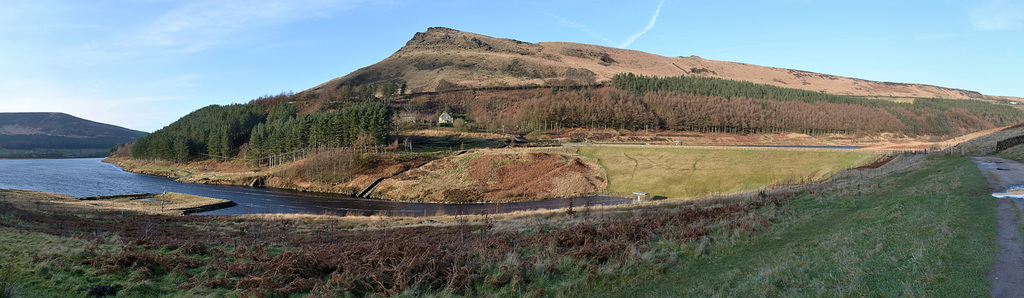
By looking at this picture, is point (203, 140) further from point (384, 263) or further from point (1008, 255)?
point (1008, 255)

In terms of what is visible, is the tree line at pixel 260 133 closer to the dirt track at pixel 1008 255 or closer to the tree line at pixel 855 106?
the dirt track at pixel 1008 255

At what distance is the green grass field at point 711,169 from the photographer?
1877 inches

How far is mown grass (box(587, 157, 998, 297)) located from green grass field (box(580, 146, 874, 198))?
29.3 metres

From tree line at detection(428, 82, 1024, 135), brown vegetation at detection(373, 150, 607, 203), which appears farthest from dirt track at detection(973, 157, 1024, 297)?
tree line at detection(428, 82, 1024, 135)

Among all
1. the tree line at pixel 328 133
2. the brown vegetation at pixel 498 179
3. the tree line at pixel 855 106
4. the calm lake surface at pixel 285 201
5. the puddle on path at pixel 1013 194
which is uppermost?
the tree line at pixel 855 106

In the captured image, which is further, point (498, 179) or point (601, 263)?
point (498, 179)

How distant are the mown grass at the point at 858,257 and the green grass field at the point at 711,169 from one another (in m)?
29.3

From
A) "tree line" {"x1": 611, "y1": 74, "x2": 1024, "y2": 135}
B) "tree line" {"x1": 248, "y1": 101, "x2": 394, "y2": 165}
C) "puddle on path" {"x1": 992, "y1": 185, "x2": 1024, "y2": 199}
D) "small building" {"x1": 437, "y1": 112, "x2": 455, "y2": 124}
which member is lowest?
"puddle on path" {"x1": 992, "y1": 185, "x2": 1024, "y2": 199}

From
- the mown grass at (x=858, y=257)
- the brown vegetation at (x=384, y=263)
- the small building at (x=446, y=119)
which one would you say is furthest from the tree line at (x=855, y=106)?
the brown vegetation at (x=384, y=263)

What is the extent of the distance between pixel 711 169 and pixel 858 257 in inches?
1841

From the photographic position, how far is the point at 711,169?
A: 54250 millimetres

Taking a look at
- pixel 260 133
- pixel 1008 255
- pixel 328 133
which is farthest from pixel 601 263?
pixel 260 133

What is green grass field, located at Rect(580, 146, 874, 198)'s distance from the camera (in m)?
47.7

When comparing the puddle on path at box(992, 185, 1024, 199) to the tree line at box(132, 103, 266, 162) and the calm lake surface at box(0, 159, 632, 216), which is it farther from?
the tree line at box(132, 103, 266, 162)
